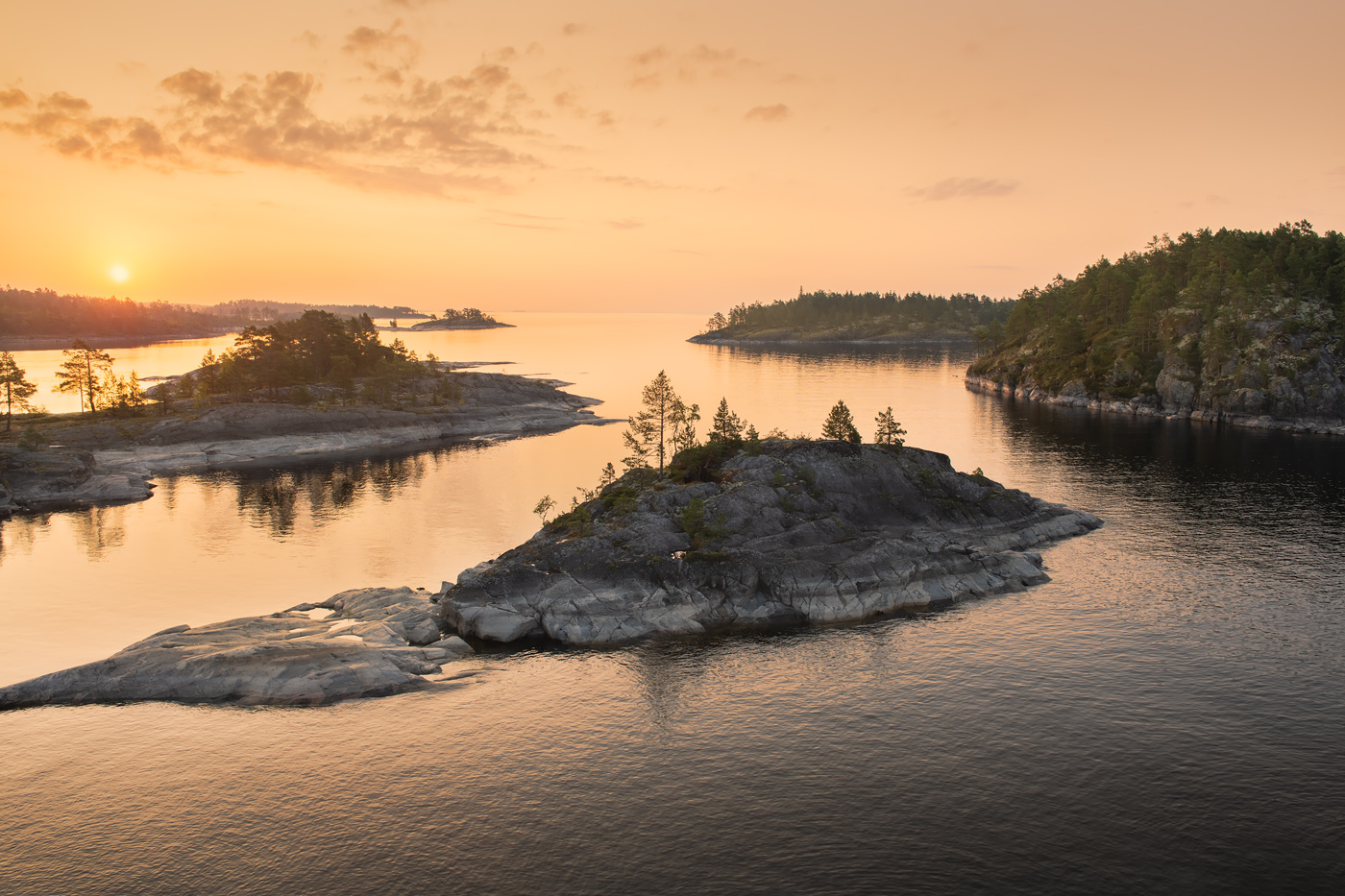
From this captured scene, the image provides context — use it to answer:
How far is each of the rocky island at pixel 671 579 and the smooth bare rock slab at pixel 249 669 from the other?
0.14 meters

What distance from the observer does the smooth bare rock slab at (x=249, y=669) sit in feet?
195

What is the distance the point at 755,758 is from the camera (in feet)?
171

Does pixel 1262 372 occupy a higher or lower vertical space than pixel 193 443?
higher

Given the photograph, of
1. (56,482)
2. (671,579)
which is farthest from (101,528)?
(671,579)

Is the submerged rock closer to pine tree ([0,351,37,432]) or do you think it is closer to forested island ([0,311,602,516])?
forested island ([0,311,602,516])

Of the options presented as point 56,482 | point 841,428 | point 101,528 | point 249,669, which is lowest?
point 249,669

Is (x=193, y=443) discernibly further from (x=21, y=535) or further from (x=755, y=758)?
(x=755, y=758)

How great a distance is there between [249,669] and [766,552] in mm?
48840

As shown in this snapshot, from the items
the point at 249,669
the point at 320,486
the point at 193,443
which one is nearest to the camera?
the point at 249,669

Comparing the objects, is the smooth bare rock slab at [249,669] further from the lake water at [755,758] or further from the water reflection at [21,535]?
the water reflection at [21,535]

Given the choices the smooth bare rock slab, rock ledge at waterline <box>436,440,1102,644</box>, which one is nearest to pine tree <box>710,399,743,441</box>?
rock ledge at waterline <box>436,440,1102,644</box>

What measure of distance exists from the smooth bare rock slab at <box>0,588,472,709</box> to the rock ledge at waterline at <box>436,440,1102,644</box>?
9223 mm

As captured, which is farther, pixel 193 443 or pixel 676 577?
pixel 193 443

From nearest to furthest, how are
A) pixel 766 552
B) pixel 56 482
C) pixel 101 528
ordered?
pixel 766 552
pixel 101 528
pixel 56 482
